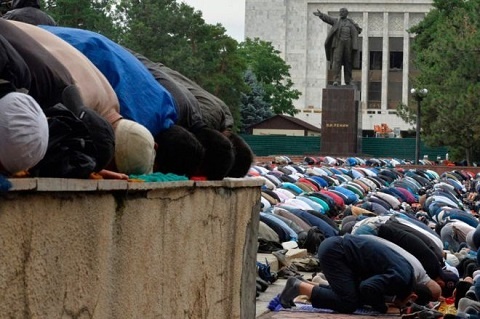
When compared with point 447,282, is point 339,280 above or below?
above

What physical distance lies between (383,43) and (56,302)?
359 feet

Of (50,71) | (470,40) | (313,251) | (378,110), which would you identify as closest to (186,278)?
(50,71)

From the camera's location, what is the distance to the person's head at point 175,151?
7.00 m

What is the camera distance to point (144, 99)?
6.82 meters

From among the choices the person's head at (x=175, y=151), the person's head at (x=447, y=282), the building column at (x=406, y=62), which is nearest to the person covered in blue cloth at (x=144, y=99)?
the person's head at (x=175, y=151)

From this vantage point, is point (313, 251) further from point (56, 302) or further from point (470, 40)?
point (470, 40)

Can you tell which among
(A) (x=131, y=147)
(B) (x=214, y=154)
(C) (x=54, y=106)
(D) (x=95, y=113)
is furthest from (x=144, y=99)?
(C) (x=54, y=106)

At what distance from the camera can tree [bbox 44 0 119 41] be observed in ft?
218

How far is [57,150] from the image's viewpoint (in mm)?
5164

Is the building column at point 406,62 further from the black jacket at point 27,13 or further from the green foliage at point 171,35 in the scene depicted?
the black jacket at point 27,13

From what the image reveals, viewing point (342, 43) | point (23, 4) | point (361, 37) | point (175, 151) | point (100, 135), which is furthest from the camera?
point (361, 37)

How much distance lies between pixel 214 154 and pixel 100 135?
6.26 feet

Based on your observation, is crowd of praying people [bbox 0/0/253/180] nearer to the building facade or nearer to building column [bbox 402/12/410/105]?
the building facade

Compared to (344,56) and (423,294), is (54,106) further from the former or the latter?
(344,56)
